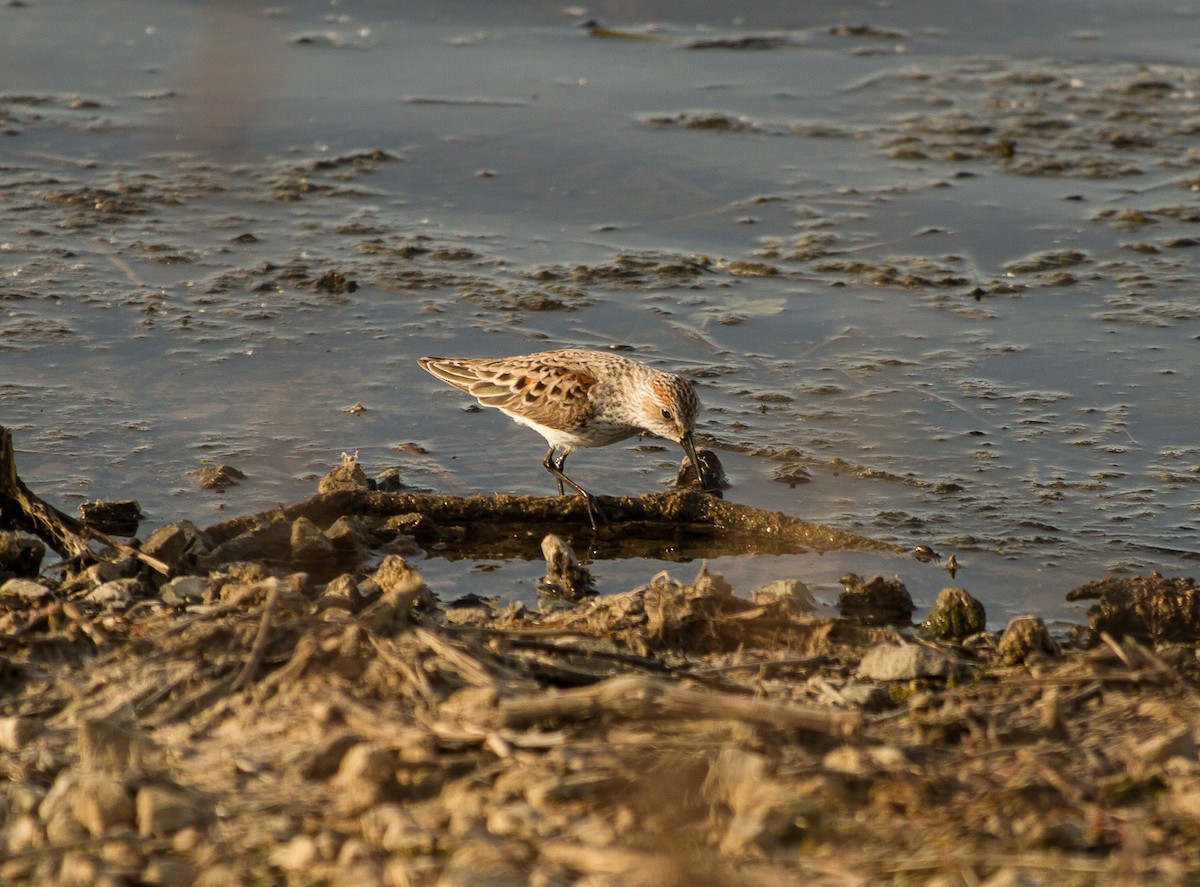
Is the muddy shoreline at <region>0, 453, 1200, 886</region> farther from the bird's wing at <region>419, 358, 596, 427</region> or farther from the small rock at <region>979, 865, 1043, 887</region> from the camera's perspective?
the bird's wing at <region>419, 358, 596, 427</region>

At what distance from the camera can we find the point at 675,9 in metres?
15.7

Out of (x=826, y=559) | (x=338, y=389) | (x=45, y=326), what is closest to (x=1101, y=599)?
(x=826, y=559)

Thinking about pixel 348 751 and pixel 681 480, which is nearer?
pixel 348 751

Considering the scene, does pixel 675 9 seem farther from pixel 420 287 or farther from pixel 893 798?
pixel 893 798

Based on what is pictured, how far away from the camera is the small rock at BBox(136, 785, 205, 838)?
4.01m

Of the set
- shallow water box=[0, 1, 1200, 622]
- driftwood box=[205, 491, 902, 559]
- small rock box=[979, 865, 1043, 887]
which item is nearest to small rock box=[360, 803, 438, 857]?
small rock box=[979, 865, 1043, 887]

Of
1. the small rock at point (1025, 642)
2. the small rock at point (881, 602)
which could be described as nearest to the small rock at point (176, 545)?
the small rock at point (881, 602)

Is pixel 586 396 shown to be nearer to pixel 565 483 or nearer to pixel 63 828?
pixel 565 483

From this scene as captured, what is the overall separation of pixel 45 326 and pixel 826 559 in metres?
5.12

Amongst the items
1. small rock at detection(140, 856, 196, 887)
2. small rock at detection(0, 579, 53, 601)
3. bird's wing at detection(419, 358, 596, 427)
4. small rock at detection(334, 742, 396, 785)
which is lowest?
small rock at detection(0, 579, 53, 601)

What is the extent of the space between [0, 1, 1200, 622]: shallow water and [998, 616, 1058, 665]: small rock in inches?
37.7

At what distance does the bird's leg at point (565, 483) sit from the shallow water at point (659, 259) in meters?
0.11

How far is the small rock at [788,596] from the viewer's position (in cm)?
608

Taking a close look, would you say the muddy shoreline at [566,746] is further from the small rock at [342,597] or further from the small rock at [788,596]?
the small rock at [788,596]
